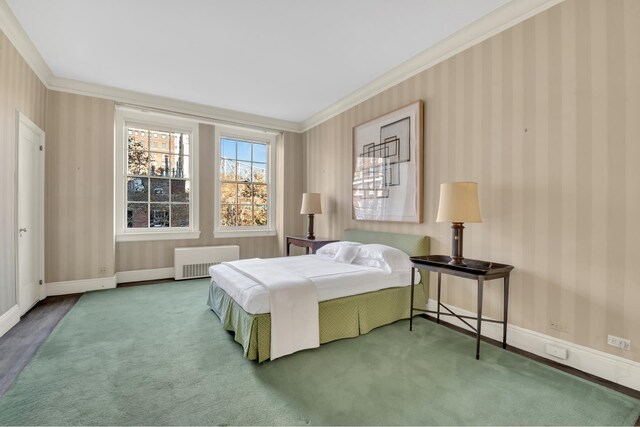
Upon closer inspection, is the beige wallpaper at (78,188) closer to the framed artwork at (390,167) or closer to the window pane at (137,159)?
the window pane at (137,159)

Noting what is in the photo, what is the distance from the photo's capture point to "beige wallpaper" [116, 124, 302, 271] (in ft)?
15.7

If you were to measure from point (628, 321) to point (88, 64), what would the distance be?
5749mm

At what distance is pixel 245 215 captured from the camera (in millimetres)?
5754

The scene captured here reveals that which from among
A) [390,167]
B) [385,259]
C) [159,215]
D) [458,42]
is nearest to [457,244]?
[385,259]

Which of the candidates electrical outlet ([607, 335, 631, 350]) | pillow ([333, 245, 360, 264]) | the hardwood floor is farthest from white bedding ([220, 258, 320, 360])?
electrical outlet ([607, 335, 631, 350])

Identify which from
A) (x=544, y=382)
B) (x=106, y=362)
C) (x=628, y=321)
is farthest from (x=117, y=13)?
(x=628, y=321)

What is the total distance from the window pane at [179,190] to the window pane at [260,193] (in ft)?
4.02

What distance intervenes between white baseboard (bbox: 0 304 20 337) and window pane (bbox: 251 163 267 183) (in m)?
3.72

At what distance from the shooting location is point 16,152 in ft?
10.1

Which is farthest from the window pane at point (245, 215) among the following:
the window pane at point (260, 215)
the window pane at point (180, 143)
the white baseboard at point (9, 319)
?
the white baseboard at point (9, 319)

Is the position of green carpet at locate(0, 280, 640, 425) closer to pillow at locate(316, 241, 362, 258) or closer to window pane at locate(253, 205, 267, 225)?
pillow at locate(316, 241, 362, 258)

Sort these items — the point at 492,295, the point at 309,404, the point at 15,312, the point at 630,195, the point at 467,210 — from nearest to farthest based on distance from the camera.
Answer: the point at 309,404
the point at 630,195
the point at 467,210
the point at 492,295
the point at 15,312

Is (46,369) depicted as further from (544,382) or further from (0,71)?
(544,382)

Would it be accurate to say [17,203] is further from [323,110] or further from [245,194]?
[323,110]
